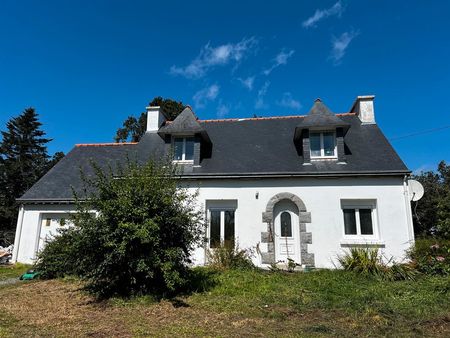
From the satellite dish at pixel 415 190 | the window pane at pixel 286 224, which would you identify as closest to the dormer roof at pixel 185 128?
the window pane at pixel 286 224

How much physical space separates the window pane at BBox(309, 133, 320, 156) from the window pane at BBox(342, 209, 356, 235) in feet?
8.15

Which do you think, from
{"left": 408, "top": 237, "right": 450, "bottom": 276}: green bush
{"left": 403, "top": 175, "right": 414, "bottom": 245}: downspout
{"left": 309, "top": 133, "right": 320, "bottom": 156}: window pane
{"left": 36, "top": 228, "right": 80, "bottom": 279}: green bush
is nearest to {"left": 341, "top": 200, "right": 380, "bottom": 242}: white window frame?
{"left": 403, "top": 175, "right": 414, "bottom": 245}: downspout

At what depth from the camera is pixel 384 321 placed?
5.57 metres

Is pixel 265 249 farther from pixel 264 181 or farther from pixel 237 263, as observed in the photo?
pixel 264 181

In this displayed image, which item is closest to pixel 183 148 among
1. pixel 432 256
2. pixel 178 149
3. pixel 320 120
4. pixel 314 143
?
pixel 178 149

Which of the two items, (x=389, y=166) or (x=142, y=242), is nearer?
(x=142, y=242)

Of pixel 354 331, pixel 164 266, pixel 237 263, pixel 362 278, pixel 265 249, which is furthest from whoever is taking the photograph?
pixel 265 249

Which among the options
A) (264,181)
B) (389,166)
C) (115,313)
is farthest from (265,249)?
(115,313)

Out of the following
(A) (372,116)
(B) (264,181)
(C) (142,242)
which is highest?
(A) (372,116)

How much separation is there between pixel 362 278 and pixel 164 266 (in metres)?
5.67

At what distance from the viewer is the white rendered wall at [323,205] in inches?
429

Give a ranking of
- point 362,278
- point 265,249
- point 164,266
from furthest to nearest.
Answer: point 265,249 → point 362,278 → point 164,266

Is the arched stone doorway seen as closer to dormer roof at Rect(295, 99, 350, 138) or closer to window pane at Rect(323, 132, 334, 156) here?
window pane at Rect(323, 132, 334, 156)

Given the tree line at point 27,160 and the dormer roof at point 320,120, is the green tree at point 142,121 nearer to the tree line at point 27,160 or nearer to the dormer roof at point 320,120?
the tree line at point 27,160
